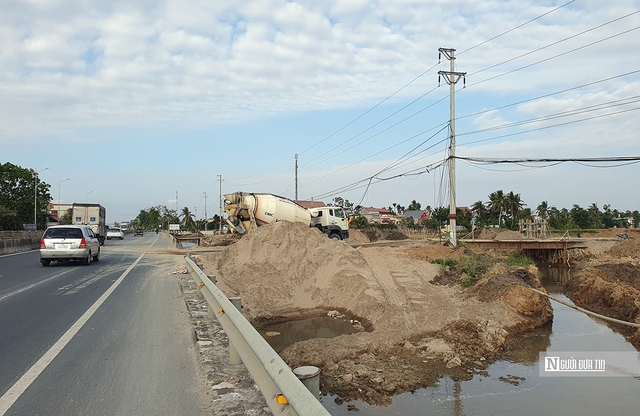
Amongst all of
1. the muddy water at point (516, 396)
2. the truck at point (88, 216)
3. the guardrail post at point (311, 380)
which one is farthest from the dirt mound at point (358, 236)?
the guardrail post at point (311, 380)

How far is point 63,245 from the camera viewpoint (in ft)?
63.7

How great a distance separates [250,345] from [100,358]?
3.00m

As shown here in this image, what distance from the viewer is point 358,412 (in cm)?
689

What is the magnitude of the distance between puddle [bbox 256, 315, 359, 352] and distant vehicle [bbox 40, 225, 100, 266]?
10.9 metres

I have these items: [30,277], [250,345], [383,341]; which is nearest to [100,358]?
[250,345]

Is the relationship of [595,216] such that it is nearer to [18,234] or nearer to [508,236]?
[508,236]

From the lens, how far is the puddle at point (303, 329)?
38.0ft

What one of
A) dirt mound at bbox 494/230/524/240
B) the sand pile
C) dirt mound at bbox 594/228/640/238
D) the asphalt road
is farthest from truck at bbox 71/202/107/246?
dirt mound at bbox 594/228/640/238

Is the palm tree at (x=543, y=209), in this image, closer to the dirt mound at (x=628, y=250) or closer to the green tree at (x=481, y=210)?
the green tree at (x=481, y=210)

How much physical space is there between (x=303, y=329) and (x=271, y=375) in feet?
30.4

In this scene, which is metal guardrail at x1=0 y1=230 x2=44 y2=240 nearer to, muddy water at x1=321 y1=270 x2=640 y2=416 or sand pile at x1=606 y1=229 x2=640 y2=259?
muddy water at x1=321 y1=270 x2=640 y2=416

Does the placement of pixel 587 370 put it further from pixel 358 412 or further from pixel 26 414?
pixel 26 414

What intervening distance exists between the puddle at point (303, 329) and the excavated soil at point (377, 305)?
0.58 metres

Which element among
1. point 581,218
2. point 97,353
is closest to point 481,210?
point 581,218
